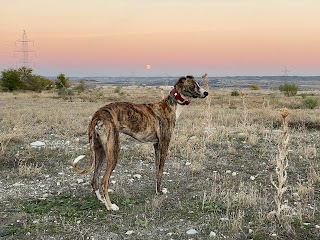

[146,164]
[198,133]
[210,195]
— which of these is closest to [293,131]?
[198,133]

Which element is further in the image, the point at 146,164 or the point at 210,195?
the point at 146,164

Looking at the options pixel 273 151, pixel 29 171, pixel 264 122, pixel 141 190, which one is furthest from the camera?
pixel 264 122

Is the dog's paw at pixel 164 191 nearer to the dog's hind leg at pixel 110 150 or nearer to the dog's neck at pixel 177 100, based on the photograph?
the dog's hind leg at pixel 110 150

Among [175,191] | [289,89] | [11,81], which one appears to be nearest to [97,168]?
[175,191]

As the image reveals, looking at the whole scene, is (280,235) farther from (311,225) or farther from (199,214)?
(199,214)

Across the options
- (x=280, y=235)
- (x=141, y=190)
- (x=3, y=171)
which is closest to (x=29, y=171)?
(x=3, y=171)

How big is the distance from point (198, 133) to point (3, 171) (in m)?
5.60

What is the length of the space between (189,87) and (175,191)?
5.80ft

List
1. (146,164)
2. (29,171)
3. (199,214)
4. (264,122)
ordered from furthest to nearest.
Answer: (264,122), (146,164), (29,171), (199,214)

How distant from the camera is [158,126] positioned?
7.12 metres

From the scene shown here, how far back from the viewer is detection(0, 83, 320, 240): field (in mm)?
5668

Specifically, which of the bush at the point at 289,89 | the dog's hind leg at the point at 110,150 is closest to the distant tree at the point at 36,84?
the bush at the point at 289,89

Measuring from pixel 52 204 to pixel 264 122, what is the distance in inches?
408

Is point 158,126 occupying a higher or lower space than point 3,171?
higher
